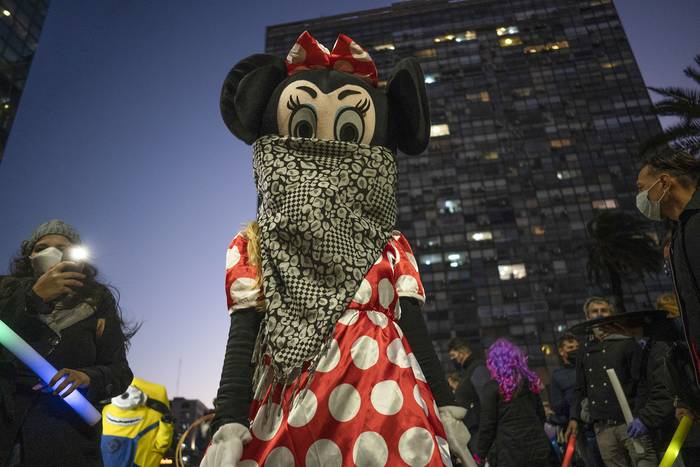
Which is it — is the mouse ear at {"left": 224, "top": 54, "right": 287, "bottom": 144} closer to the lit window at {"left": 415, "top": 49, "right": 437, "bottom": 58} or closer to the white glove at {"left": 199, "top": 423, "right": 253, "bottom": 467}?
the white glove at {"left": 199, "top": 423, "right": 253, "bottom": 467}

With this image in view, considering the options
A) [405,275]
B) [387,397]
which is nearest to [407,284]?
[405,275]

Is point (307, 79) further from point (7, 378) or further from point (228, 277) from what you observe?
point (7, 378)

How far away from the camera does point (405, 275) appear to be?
5.97ft

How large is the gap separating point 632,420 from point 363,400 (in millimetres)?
3400

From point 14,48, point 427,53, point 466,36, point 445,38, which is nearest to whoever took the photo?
point 14,48

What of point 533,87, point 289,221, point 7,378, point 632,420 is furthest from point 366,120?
point 533,87

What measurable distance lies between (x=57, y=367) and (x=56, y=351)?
84 millimetres

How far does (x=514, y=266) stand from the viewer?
4581 cm

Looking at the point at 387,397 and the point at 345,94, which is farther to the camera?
the point at 345,94

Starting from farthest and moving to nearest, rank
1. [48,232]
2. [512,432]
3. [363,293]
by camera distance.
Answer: [512,432] < [48,232] < [363,293]

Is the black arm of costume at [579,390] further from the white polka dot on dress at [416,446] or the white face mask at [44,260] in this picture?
the white face mask at [44,260]

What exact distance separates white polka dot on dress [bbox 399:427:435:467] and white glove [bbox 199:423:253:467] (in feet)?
1.48

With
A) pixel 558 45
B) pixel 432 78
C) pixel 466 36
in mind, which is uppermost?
pixel 466 36

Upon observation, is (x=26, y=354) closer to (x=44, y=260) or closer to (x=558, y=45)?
(x=44, y=260)
